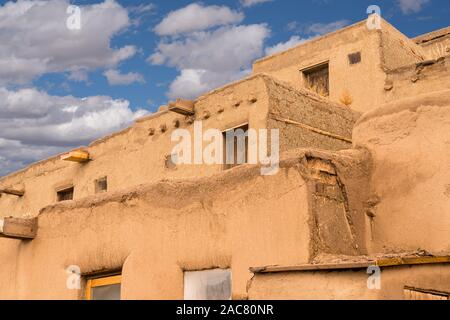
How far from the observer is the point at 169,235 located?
806 cm

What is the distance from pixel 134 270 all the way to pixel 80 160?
10284mm

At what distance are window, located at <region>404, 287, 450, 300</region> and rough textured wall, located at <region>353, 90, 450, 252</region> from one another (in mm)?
1693

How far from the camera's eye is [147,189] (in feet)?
27.7

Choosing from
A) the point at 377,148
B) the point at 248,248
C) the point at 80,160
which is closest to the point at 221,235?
the point at 248,248

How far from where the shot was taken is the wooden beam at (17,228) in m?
9.59

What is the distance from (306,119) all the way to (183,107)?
258 centimetres

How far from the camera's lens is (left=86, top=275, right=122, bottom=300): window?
876 centimetres

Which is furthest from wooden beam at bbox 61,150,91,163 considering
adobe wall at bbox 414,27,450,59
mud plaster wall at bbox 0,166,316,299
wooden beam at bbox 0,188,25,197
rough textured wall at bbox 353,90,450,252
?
rough textured wall at bbox 353,90,450,252

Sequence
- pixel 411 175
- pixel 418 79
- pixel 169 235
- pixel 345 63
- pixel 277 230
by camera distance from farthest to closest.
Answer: pixel 345 63 → pixel 418 79 → pixel 169 235 → pixel 411 175 → pixel 277 230

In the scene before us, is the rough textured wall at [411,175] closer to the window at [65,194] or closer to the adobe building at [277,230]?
the adobe building at [277,230]

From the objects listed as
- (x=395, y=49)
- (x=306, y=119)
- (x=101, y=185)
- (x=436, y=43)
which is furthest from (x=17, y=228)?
(x=436, y=43)

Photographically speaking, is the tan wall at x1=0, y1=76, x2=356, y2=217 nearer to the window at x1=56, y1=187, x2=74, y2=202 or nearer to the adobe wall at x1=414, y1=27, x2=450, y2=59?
the window at x1=56, y1=187, x2=74, y2=202

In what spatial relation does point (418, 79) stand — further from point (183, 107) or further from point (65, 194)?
point (65, 194)
